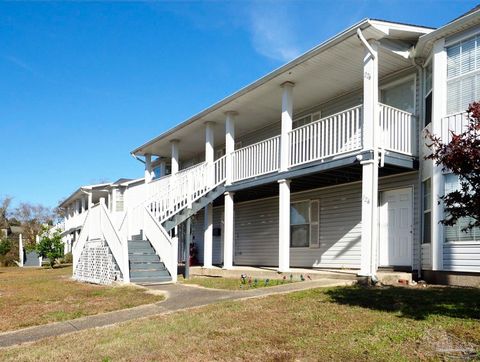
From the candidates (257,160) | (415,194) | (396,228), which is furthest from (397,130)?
(257,160)

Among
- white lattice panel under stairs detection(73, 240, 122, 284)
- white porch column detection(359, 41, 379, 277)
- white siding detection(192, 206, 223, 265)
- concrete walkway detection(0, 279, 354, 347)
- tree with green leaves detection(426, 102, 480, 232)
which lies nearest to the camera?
tree with green leaves detection(426, 102, 480, 232)

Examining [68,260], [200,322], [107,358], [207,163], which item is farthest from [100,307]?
[68,260]

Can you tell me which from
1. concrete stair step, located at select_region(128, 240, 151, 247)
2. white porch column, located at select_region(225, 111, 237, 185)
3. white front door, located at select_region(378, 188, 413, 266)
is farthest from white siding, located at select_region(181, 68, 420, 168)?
concrete stair step, located at select_region(128, 240, 151, 247)

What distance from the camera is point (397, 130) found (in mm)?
12133

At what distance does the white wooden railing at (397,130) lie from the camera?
38.5 feet

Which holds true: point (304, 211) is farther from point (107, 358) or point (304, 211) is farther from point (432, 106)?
point (107, 358)

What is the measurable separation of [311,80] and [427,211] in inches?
196

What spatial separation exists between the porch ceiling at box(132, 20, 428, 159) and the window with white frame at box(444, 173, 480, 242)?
355 centimetres

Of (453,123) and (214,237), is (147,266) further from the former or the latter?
(453,123)

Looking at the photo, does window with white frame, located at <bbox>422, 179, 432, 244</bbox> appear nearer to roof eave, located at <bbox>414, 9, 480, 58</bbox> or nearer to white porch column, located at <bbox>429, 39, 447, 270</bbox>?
white porch column, located at <bbox>429, 39, 447, 270</bbox>

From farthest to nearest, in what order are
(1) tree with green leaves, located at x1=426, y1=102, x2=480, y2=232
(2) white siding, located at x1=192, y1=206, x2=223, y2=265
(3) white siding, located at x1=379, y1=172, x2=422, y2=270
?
(2) white siding, located at x1=192, y1=206, x2=223, y2=265 → (3) white siding, located at x1=379, y1=172, x2=422, y2=270 → (1) tree with green leaves, located at x1=426, y1=102, x2=480, y2=232

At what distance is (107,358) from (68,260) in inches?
1244

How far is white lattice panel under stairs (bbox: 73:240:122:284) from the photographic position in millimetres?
14500

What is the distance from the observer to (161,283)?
536 inches
